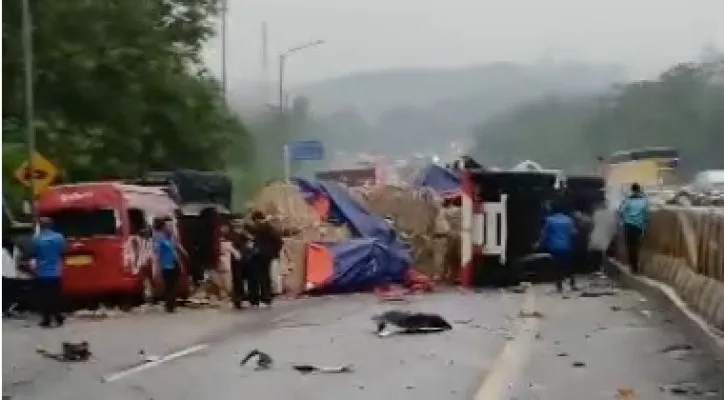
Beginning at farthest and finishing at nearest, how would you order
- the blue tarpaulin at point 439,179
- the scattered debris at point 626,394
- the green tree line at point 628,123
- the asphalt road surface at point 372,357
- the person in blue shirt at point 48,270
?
1. the green tree line at point 628,123
2. the blue tarpaulin at point 439,179
3. the person in blue shirt at point 48,270
4. the asphalt road surface at point 372,357
5. the scattered debris at point 626,394

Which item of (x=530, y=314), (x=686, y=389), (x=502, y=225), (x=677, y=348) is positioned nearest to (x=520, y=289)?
(x=502, y=225)

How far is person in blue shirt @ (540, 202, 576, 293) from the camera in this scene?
82.9ft

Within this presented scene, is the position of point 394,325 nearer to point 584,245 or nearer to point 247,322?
point 247,322

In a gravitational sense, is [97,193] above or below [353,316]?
above

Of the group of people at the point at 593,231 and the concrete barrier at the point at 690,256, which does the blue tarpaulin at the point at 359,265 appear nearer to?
the group of people at the point at 593,231

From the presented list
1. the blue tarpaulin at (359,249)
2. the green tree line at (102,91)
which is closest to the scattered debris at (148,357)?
the blue tarpaulin at (359,249)

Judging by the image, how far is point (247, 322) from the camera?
1983 cm

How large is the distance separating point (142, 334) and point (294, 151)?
47.7 meters

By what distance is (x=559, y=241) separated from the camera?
2552 centimetres

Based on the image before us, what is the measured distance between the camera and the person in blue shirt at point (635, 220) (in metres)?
27.5

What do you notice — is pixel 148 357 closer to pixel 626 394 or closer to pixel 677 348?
pixel 677 348

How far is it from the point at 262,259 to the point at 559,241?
5.36 m

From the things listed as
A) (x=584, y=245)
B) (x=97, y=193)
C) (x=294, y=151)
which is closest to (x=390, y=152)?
(x=294, y=151)

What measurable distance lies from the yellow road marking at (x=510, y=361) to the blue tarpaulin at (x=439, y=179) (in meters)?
11.6
